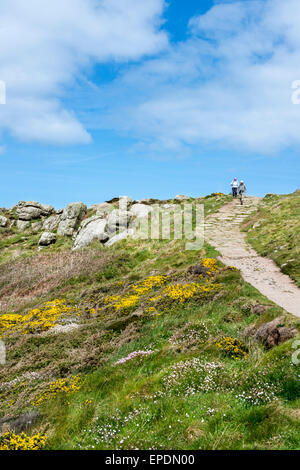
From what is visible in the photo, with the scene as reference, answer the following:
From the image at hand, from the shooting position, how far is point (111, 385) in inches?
363

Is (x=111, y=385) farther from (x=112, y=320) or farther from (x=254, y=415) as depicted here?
(x=112, y=320)

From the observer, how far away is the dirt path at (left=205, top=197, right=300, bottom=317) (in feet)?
49.0

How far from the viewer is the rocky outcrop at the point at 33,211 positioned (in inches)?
2272

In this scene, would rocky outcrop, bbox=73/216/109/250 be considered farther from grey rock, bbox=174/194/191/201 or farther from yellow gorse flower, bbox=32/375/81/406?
yellow gorse flower, bbox=32/375/81/406

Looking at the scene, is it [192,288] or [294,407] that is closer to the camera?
[294,407]

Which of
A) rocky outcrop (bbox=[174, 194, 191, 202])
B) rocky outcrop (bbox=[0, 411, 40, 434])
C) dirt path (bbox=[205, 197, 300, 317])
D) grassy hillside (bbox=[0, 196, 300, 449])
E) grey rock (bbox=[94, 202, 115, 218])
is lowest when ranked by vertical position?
rocky outcrop (bbox=[0, 411, 40, 434])

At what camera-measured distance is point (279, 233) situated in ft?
88.6

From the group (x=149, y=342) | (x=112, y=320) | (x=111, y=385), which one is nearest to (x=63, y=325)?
(x=112, y=320)

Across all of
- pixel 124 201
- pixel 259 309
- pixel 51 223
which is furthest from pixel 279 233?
pixel 51 223

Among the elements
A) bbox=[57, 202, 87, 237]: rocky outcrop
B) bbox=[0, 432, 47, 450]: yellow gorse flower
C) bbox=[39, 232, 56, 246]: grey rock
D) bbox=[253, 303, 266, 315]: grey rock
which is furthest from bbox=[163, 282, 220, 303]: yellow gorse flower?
bbox=[57, 202, 87, 237]: rocky outcrop

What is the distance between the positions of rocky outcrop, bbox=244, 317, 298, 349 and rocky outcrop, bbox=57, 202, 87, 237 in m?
38.2

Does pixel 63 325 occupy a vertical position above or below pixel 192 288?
below

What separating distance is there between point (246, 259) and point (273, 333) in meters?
13.2
